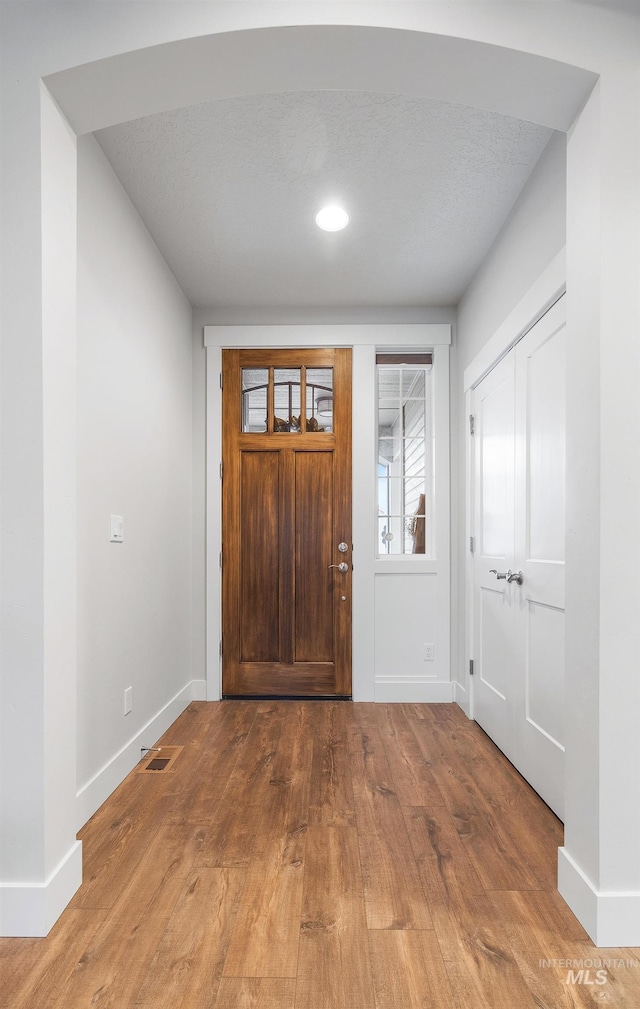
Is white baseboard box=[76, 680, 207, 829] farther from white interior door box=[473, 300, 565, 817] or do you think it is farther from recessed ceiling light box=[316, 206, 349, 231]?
recessed ceiling light box=[316, 206, 349, 231]

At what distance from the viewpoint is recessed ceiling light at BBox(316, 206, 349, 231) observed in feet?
9.73

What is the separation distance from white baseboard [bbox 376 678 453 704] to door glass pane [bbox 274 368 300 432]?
172 centimetres

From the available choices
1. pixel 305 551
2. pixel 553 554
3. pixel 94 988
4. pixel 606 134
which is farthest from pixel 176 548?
pixel 606 134

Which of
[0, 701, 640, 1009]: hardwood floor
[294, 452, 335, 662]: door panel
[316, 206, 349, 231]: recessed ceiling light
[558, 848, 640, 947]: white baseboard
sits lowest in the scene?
[0, 701, 640, 1009]: hardwood floor

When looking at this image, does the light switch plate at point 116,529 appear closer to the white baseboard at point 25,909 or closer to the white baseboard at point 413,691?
the white baseboard at point 25,909

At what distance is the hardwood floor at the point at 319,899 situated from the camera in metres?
1.44

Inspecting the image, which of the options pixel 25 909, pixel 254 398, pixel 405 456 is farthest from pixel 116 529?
pixel 405 456

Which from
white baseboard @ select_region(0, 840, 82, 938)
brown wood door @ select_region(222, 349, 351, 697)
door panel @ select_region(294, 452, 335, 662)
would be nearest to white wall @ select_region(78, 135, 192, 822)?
brown wood door @ select_region(222, 349, 351, 697)

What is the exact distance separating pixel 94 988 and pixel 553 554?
191 cm

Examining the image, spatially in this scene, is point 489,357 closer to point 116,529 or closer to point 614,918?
point 116,529

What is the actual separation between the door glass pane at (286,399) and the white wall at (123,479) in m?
0.65

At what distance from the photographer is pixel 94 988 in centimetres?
143

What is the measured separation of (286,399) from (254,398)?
0.68 feet

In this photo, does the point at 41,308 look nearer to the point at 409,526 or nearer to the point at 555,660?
the point at 555,660
